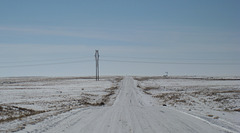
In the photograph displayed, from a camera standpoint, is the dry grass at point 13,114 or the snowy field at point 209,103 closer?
the dry grass at point 13,114

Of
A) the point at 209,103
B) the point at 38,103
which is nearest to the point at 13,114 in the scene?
the point at 38,103

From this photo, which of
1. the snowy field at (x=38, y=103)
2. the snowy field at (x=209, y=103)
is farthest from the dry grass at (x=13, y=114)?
the snowy field at (x=209, y=103)

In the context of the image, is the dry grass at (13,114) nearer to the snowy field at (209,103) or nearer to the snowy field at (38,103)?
the snowy field at (38,103)

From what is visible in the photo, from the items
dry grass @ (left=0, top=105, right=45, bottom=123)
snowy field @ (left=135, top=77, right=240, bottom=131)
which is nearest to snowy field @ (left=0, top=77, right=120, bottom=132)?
dry grass @ (left=0, top=105, right=45, bottom=123)

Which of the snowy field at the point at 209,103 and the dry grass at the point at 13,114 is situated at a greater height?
the dry grass at the point at 13,114

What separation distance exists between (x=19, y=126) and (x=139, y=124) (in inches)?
250

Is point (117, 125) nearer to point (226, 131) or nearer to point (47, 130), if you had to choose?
point (47, 130)

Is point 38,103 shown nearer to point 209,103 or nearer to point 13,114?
point 13,114

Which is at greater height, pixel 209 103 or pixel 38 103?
pixel 38 103

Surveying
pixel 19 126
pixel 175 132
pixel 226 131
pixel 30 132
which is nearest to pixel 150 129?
pixel 175 132

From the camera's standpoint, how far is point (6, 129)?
12.7 meters

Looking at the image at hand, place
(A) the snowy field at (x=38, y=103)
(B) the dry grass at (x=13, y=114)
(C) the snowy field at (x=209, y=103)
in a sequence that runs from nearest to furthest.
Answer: (A) the snowy field at (x=38, y=103) < (B) the dry grass at (x=13, y=114) < (C) the snowy field at (x=209, y=103)

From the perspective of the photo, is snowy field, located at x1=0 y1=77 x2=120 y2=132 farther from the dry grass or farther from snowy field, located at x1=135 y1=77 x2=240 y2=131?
snowy field, located at x1=135 y1=77 x2=240 y2=131

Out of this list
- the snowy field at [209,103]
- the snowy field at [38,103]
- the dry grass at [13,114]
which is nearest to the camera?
the snowy field at [38,103]
